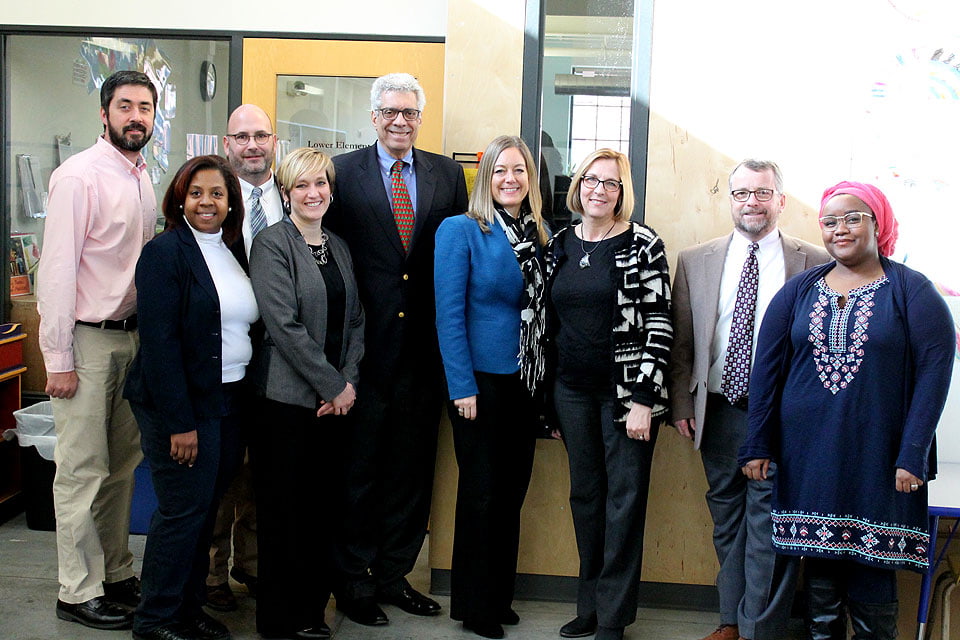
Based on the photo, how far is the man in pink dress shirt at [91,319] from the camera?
3.15 m

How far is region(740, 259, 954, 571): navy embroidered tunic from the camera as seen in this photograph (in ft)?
8.55

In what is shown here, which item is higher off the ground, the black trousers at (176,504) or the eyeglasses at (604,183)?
the eyeglasses at (604,183)

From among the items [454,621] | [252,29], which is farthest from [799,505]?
[252,29]

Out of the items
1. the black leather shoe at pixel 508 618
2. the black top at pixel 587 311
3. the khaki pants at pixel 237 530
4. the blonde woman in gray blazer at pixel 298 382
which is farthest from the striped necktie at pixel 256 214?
the black leather shoe at pixel 508 618

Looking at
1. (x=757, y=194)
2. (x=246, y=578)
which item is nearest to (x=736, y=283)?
(x=757, y=194)

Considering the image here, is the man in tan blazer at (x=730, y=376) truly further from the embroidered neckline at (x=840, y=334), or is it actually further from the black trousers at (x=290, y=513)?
the black trousers at (x=290, y=513)

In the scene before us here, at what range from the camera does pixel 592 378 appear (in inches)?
123

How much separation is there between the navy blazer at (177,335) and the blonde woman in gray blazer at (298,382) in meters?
0.18

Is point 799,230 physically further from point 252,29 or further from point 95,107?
point 95,107

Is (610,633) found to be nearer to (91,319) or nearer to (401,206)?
(401,206)

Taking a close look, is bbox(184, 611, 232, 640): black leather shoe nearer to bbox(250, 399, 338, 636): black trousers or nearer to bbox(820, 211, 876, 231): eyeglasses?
bbox(250, 399, 338, 636): black trousers

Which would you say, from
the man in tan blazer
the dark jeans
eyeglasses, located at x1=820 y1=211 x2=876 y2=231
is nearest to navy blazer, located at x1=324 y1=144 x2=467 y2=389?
the man in tan blazer

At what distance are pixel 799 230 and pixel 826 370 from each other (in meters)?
0.92

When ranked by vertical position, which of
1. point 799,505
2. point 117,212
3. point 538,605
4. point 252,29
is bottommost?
point 538,605
